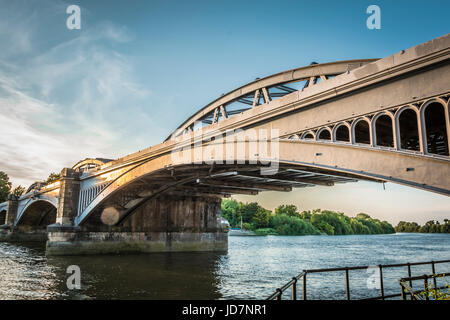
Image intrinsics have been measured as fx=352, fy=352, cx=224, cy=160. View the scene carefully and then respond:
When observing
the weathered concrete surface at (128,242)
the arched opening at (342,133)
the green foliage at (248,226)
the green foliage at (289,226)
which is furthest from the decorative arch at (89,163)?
the green foliage at (289,226)

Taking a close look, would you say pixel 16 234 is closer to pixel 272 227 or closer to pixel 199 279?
pixel 199 279

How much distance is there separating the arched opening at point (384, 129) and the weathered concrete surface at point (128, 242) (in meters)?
27.4

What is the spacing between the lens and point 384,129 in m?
11.9

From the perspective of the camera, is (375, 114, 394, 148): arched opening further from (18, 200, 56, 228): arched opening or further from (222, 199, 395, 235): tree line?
(222, 199, 395, 235): tree line

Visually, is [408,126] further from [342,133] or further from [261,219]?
[261,219]

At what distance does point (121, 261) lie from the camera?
27859 millimetres

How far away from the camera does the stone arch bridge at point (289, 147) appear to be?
27.5 feet

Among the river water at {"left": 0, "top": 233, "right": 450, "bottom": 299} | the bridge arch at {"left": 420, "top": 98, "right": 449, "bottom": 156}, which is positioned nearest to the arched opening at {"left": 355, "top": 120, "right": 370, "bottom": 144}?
the bridge arch at {"left": 420, "top": 98, "right": 449, "bottom": 156}

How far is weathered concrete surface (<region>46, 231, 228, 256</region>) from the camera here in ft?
104

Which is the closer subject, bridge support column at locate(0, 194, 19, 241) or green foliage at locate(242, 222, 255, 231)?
bridge support column at locate(0, 194, 19, 241)

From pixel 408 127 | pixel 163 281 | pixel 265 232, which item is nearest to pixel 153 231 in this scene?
pixel 163 281

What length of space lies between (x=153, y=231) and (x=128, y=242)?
9.13 feet

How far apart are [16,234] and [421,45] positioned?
65.3 meters

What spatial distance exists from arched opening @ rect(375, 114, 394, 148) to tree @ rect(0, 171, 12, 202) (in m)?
102
